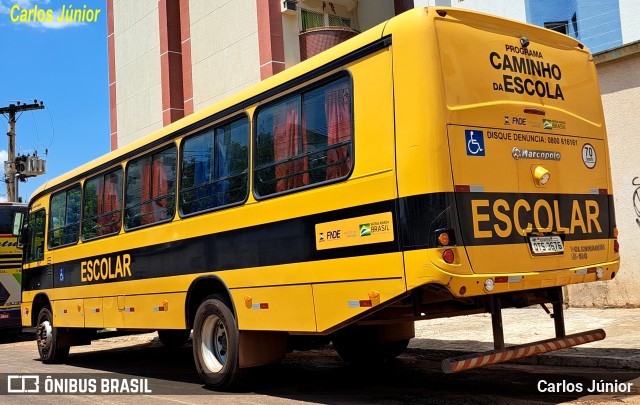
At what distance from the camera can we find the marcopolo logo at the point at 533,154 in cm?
639

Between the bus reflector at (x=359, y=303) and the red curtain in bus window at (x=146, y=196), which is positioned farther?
the red curtain in bus window at (x=146, y=196)

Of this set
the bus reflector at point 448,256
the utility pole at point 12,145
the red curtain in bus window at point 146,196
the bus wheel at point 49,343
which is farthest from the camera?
the utility pole at point 12,145

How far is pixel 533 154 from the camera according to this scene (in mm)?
6555

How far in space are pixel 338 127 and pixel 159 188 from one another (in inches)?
146

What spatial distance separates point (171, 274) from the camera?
9086 mm

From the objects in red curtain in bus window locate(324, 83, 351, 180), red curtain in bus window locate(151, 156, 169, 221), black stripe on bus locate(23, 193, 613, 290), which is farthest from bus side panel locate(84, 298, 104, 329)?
red curtain in bus window locate(324, 83, 351, 180)

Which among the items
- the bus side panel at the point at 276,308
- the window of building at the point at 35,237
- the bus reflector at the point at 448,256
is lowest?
the bus side panel at the point at 276,308

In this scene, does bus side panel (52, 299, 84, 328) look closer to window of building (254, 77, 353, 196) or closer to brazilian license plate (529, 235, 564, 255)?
window of building (254, 77, 353, 196)

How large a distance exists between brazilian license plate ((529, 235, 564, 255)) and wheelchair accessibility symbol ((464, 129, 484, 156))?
936mm

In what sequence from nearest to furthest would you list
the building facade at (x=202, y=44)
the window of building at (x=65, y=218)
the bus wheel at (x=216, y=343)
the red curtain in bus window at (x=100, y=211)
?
the bus wheel at (x=216, y=343), the red curtain in bus window at (x=100, y=211), the window of building at (x=65, y=218), the building facade at (x=202, y=44)

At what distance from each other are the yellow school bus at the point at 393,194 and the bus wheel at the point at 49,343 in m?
4.30

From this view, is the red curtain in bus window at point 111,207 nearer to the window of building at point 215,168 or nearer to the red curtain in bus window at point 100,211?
the red curtain in bus window at point 100,211

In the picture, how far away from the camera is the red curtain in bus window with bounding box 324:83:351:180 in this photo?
6617mm

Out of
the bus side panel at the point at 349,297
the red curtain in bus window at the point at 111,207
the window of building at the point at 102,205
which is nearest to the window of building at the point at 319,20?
the window of building at the point at 102,205
